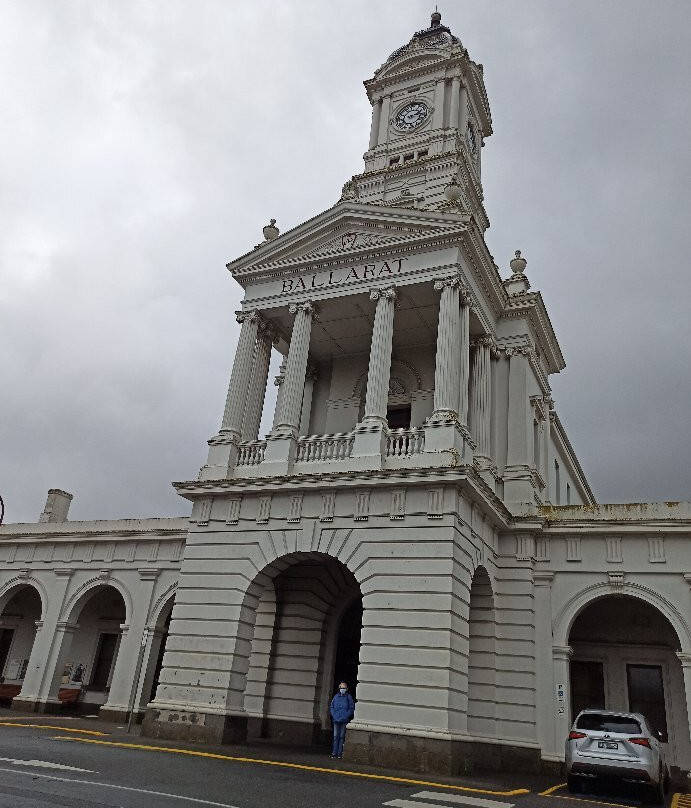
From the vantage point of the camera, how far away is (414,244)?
71.2ft

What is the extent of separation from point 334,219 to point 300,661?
1420cm

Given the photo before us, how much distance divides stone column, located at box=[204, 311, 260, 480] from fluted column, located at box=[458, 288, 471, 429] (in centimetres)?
685

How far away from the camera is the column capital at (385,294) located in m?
21.4

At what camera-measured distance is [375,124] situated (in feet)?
109

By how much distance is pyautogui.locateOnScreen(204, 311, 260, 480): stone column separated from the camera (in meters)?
21.0

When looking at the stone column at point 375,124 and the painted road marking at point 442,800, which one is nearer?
the painted road marking at point 442,800

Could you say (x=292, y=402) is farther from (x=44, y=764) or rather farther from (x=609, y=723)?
(x=44, y=764)

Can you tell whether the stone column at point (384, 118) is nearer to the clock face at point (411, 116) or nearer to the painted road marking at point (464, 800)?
the clock face at point (411, 116)

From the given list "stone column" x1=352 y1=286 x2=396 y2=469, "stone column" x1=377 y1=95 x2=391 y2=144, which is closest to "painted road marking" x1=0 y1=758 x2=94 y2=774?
"stone column" x1=352 y1=286 x2=396 y2=469

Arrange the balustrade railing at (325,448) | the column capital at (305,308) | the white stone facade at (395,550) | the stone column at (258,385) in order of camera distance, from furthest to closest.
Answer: the stone column at (258,385), the column capital at (305,308), the balustrade railing at (325,448), the white stone facade at (395,550)

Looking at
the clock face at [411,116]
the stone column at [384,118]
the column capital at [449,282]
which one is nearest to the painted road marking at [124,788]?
the column capital at [449,282]

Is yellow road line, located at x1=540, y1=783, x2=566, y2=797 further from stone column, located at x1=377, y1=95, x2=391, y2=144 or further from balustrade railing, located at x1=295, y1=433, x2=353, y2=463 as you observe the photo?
stone column, located at x1=377, y1=95, x2=391, y2=144

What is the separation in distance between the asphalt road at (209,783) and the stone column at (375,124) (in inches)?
1032

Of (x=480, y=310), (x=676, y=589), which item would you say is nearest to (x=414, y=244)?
(x=480, y=310)
